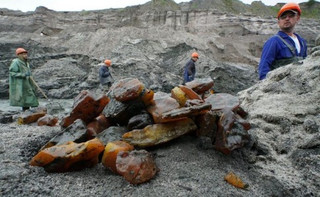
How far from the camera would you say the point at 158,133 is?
1.95 meters

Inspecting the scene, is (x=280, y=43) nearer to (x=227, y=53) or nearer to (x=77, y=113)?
(x=77, y=113)

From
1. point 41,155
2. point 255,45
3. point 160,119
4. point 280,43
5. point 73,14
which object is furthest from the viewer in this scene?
point 73,14

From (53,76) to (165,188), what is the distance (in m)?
16.2

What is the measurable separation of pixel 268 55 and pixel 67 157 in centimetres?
249

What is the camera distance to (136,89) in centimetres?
206

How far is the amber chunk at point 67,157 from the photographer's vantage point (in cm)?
169

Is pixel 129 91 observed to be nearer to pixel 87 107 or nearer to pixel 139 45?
pixel 87 107

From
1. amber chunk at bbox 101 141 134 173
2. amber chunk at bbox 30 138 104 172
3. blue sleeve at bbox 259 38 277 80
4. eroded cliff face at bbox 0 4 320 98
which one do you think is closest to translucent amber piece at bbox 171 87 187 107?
amber chunk at bbox 101 141 134 173

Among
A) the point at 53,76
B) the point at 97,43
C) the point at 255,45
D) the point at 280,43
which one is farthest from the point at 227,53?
the point at 280,43

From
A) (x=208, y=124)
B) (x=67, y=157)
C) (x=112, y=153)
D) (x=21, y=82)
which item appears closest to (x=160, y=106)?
(x=208, y=124)

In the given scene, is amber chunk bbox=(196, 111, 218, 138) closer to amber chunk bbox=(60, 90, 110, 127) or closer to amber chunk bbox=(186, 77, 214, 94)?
amber chunk bbox=(186, 77, 214, 94)

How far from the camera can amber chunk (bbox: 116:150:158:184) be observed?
159 centimetres

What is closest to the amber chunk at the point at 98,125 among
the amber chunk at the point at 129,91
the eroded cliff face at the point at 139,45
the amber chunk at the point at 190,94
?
the amber chunk at the point at 129,91

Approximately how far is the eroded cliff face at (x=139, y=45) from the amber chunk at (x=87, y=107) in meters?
11.2
